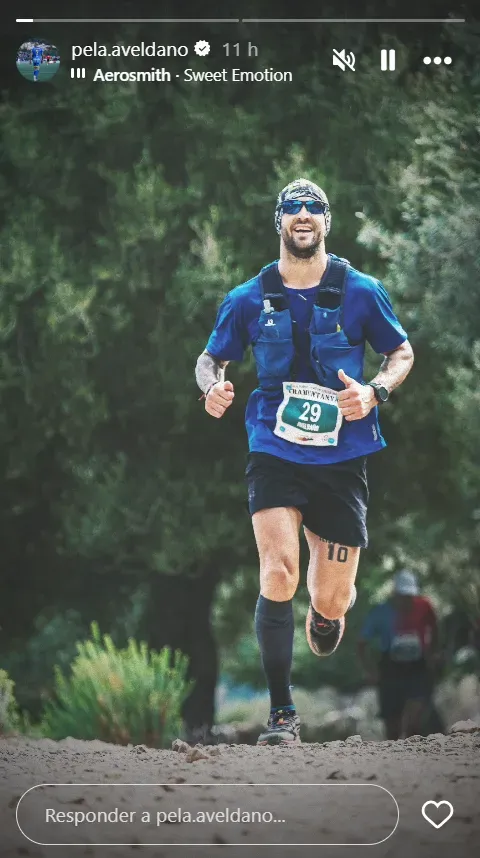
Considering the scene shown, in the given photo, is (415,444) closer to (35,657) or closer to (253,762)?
(253,762)

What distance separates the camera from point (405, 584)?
646 centimetres

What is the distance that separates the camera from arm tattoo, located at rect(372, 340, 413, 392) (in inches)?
243

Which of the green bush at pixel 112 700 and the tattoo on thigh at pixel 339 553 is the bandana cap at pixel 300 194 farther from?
the green bush at pixel 112 700

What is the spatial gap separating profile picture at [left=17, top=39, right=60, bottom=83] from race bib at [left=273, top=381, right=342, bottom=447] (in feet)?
6.36

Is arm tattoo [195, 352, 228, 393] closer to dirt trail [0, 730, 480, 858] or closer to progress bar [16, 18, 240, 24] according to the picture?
progress bar [16, 18, 240, 24]

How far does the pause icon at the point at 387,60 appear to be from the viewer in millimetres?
6000

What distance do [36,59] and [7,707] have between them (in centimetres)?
323

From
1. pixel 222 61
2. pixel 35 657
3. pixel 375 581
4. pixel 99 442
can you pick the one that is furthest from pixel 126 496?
pixel 222 61

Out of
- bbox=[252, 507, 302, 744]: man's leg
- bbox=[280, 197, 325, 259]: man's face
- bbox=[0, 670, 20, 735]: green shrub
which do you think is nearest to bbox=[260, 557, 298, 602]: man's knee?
bbox=[252, 507, 302, 744]: man's leg

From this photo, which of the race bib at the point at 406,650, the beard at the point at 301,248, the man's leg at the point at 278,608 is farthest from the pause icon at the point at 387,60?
the race bib at the point at 406,650

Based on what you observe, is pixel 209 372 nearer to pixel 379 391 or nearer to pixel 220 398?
pixel 220 398

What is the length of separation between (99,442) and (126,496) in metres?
0.33

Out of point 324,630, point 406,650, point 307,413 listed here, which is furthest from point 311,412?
point 406,650

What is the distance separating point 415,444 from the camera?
6.48 m
